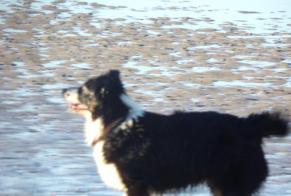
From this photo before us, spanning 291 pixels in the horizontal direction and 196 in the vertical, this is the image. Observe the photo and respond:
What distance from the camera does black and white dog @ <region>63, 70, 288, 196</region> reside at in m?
7.41

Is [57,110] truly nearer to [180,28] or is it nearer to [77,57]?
[77,57]

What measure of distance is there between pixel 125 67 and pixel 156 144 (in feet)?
30.3

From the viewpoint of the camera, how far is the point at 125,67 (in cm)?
1659

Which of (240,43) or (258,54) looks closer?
(258,54)

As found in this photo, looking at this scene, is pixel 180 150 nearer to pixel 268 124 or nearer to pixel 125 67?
pixel 268 124

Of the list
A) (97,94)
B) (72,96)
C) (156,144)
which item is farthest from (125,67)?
(156,144)

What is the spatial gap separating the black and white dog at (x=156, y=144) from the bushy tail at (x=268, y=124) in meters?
0.11

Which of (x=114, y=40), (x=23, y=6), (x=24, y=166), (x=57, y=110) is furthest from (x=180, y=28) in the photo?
(x=24, y=166)

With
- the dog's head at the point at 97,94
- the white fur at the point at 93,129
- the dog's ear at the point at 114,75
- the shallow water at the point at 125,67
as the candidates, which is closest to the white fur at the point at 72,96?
the dog's head at the point at 97,94

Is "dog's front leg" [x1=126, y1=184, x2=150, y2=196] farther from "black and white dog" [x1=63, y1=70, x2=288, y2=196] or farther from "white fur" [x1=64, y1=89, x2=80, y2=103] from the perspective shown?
"white fur" [x1=64, y1=89, x2=80, y2=103]

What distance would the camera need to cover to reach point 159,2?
30203mm

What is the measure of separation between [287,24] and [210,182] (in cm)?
1704

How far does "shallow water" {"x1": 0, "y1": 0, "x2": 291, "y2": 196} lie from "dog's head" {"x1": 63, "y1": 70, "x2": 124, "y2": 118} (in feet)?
4.24

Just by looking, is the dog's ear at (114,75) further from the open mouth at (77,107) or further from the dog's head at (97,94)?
the open mouth at (77,107)
